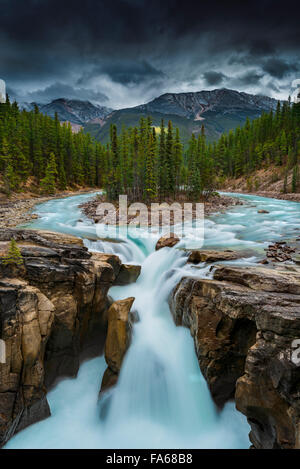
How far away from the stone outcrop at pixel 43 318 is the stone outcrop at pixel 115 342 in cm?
91

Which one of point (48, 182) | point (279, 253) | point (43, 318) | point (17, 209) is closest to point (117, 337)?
point (43, 318)

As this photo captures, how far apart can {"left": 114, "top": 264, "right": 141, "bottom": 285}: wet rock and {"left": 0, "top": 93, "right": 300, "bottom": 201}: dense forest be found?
2334 cm

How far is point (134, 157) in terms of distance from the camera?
118ft

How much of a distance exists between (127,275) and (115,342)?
4.33 meters

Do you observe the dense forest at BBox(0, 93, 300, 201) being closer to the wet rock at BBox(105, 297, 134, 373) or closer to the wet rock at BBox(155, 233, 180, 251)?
the wet rock at BBox(155, 233, 180, 251)

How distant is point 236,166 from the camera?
8031cm

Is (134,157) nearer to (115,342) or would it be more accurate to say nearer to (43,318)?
(115,342)

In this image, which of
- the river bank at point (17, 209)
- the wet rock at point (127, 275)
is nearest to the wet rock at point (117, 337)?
the wet rock at point (127, 275)

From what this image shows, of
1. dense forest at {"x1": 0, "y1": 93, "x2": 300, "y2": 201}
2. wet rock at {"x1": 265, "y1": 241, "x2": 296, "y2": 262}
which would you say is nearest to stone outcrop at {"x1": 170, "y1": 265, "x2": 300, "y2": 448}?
wet rock at {"x1": 265, "y1": 241, "x2": 296, "y2": 262}

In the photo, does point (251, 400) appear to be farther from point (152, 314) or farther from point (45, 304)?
point (45, 304)

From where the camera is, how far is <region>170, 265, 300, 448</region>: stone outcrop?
15.1 feet
